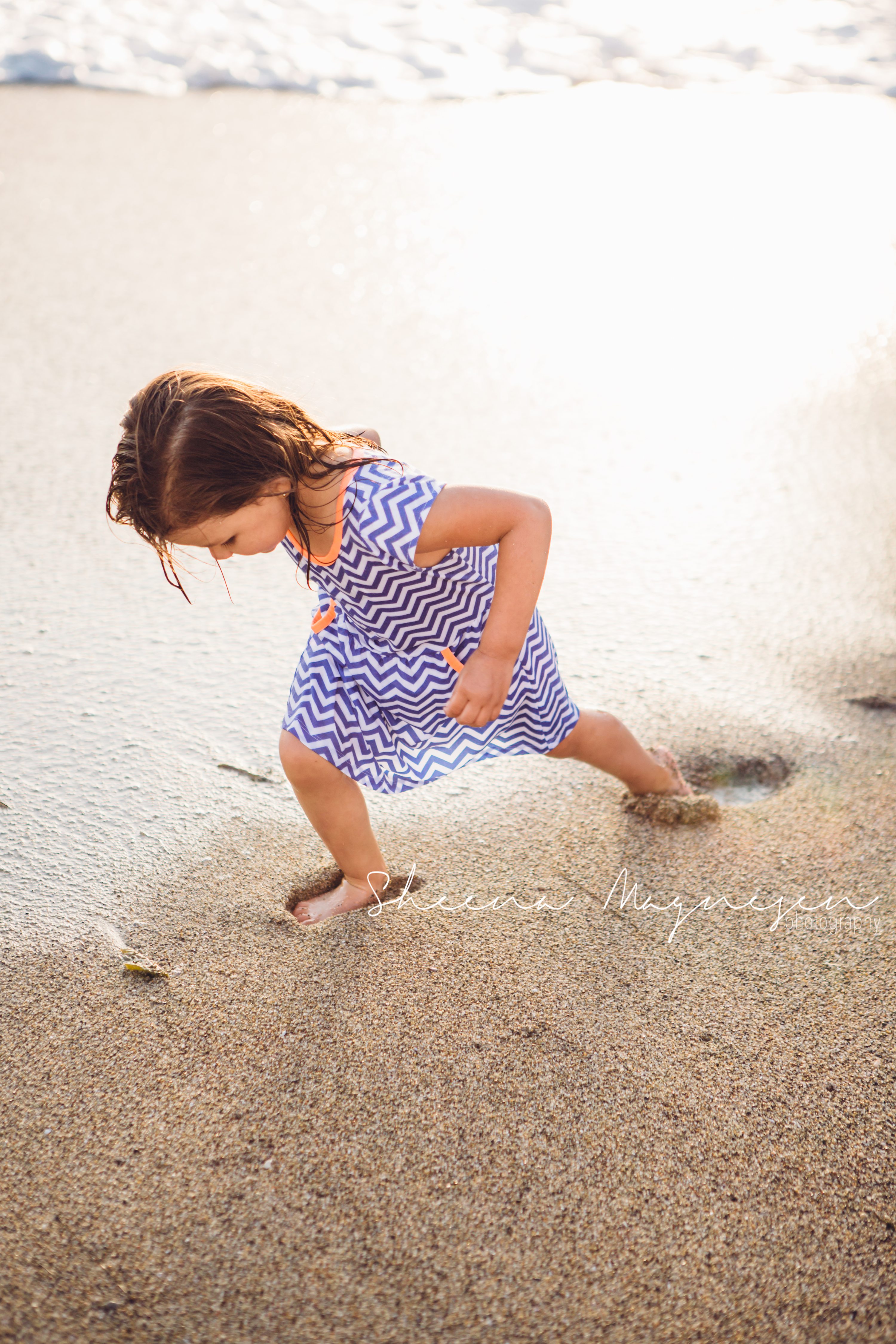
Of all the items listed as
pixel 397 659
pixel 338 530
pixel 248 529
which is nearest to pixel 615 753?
pixel 397 659

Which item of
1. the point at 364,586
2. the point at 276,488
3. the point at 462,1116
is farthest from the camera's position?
the point at 364,586

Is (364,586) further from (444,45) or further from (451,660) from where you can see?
(444,45)

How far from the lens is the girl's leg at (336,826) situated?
169 cm

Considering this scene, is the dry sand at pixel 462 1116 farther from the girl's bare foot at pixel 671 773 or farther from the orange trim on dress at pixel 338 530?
the orange trim on dress at pixel 338 530

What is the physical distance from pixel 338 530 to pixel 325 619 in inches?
10.3

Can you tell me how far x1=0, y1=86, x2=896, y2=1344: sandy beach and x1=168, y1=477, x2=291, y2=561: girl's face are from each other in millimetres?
597

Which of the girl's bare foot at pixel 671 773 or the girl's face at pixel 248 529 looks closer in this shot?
the girl's face at pixel 248 529

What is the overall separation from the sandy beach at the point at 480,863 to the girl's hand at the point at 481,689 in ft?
1.26

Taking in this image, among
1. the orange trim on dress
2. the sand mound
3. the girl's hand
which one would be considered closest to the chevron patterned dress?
the orange trim on dress

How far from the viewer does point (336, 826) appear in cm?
173

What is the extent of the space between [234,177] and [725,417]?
269cm

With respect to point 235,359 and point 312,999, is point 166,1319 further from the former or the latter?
point 235,359

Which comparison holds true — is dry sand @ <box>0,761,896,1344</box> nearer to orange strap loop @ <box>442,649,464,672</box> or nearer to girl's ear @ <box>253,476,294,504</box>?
orange strap loop @ <box>442,649,464,672</box>

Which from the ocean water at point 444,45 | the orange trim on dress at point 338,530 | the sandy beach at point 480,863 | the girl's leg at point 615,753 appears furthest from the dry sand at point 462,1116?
the ocean water at point 444,45
